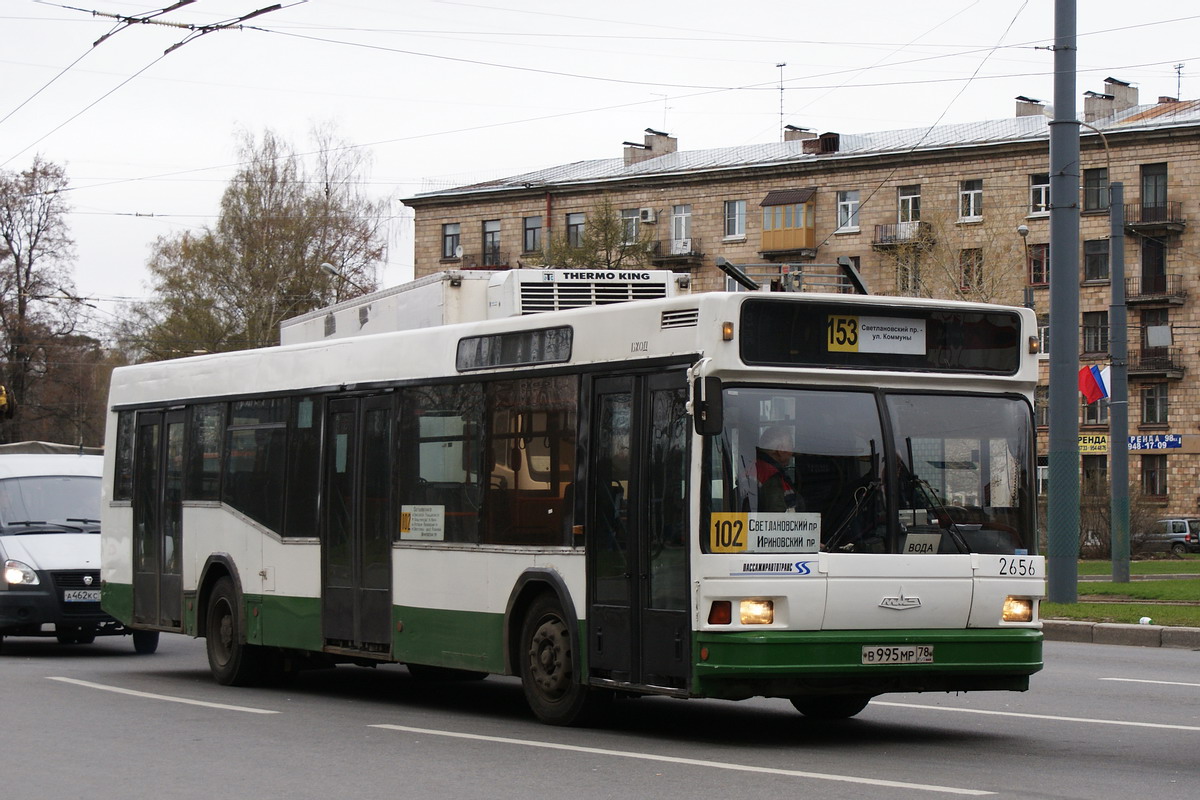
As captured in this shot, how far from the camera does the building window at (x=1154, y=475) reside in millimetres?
67188

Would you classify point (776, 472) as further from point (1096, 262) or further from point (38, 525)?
point (1096, 262)

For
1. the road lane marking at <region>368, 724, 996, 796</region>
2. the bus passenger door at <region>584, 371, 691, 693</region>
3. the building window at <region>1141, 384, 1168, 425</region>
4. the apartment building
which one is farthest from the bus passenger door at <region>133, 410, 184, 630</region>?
the building window at <region>1141, 384, 1168, 425</region>

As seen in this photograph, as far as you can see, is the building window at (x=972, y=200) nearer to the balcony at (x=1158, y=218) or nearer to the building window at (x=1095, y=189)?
the building window at (x=1095, y=189)

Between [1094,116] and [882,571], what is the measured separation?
212 feet

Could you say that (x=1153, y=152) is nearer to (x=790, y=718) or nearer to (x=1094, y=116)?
(x=1094, y=116)

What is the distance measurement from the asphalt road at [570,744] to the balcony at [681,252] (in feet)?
198

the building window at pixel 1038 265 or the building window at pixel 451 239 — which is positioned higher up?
the building window at pixel 451 239

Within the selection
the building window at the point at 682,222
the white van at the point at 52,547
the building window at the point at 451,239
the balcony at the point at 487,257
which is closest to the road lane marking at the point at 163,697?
the white van at the point at 52,547

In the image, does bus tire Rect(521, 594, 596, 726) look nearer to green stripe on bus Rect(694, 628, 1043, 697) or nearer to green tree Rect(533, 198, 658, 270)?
green stripe on bus Rect(694, 628, 1043, 697)

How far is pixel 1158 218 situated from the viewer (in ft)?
216

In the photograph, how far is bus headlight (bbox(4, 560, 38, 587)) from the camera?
1805cm

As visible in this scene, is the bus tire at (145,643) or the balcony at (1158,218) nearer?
the bus tire at (145,643)

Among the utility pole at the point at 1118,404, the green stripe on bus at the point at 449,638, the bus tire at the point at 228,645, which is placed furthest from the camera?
the utility pole at the point at 1118,404

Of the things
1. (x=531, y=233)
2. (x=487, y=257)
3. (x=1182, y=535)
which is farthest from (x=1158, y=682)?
(x=487, y=257)
